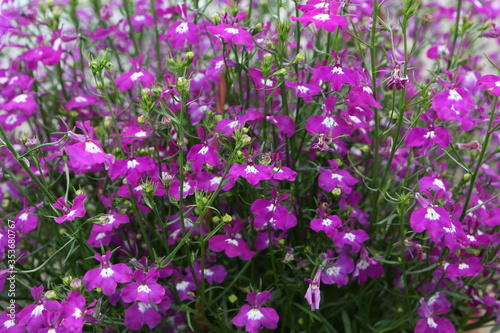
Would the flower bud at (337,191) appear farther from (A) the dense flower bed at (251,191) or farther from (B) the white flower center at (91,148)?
(B) the white flower center at (91,148)

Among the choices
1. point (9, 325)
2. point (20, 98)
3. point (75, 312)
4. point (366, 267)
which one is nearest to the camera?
point (75, 312)

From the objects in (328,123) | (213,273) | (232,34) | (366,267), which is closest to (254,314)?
(213,273)

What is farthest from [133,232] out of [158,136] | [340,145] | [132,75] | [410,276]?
[410,276]

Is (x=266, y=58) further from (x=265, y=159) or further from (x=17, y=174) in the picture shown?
(x=17, y=174)

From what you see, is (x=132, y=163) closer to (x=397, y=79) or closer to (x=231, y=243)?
(x=231, y=243)

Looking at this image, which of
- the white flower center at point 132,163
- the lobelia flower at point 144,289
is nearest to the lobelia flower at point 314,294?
the lobelia flower at point 144,289

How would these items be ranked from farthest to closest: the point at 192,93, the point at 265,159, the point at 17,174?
the point at 17,174, the point at 192,93, the point at 265,159
